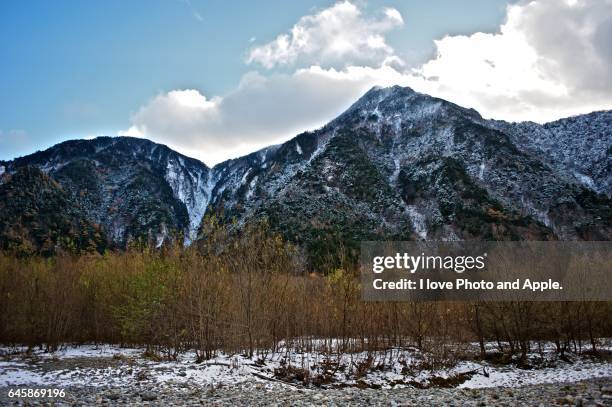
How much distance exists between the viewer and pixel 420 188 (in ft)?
481

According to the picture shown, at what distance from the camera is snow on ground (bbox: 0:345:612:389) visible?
1719cm

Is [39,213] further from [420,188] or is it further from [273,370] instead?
[273,370]

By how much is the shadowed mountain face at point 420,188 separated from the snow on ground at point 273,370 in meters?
66.2

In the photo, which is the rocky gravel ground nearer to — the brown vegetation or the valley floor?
the valley floor

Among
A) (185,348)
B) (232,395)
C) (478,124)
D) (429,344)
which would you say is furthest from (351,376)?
(478,124)

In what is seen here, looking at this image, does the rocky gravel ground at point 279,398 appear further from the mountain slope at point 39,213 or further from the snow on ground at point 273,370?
the mountain slope at point 39,213

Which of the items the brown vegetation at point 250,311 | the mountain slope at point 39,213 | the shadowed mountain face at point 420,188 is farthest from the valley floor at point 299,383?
the mountain slope at point 39,213

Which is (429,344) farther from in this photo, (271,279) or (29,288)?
(29,288)

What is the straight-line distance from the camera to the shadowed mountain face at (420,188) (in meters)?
124

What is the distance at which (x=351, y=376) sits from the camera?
20.9 metres

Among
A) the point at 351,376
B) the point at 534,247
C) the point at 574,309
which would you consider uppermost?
the point at 534,247

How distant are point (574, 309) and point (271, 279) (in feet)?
56.4

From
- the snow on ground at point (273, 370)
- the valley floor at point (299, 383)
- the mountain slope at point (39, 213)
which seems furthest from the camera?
the mountain slope at point (39, 213)

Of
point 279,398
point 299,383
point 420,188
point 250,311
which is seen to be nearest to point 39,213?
point 250,311
